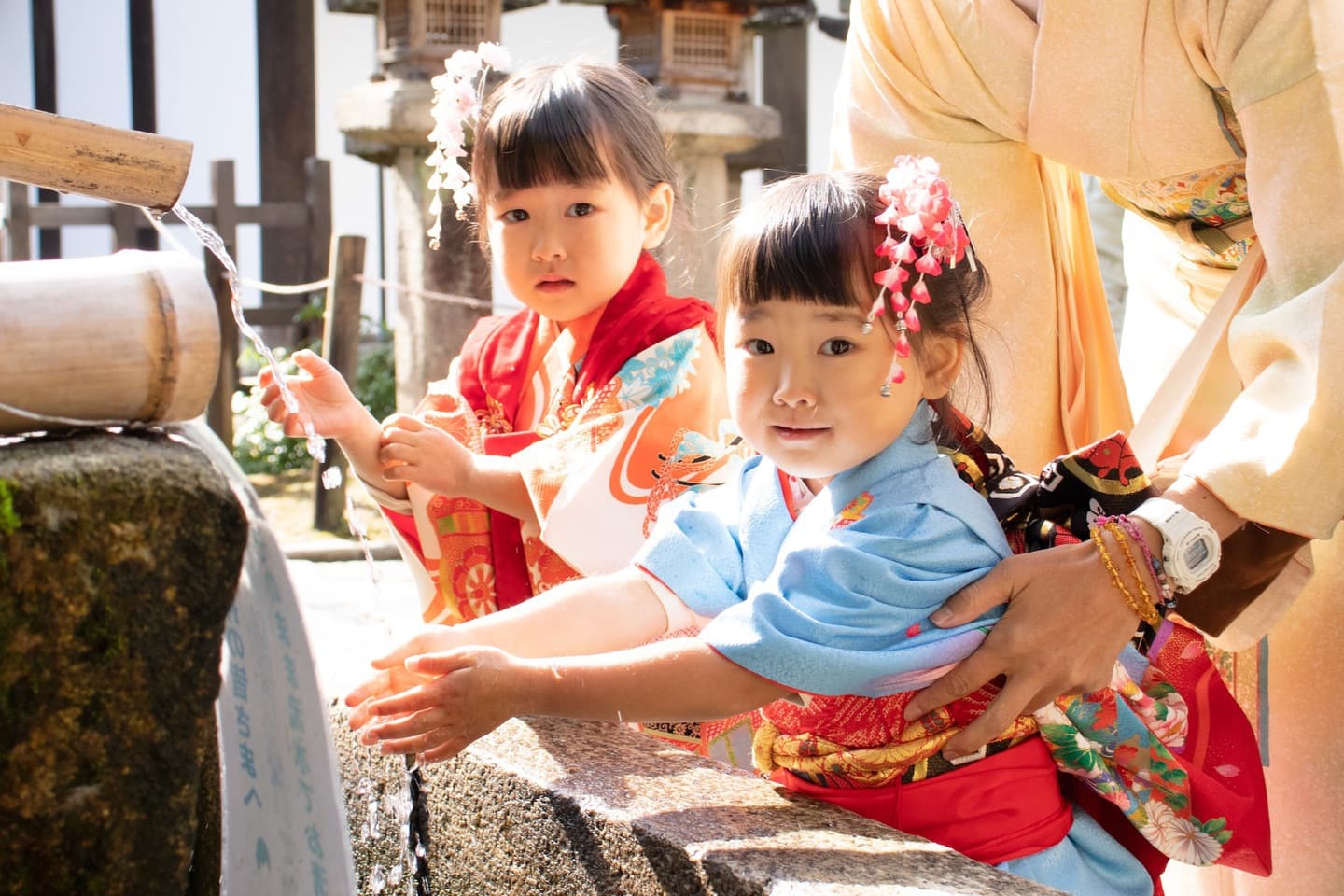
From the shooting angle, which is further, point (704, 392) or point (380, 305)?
point (380, 305)

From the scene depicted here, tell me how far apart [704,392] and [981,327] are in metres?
0.52

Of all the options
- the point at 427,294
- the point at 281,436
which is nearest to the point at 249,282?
the point at 427,294

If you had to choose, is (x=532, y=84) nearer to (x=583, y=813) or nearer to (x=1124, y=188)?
(x=1124, y=188)

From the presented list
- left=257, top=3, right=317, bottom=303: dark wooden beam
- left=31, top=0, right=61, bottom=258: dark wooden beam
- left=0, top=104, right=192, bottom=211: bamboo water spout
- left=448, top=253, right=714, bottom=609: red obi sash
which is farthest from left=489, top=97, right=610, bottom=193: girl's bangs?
left=31, top=0, right=61, bottom=258: dark wooden beam

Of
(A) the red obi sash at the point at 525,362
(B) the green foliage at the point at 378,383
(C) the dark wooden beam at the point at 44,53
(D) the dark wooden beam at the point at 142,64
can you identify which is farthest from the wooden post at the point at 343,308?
(A) the red obi sash at the point at 525,362

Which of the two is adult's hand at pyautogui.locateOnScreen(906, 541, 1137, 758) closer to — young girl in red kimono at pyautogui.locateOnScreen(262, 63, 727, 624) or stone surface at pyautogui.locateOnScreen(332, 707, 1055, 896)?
stone surface at pyautogui.locateOnScreen(332, 707, 1055, 896)

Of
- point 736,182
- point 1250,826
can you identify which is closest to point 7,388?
point 1250,826

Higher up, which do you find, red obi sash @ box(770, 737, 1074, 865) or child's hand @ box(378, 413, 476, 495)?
child's hand @ box(378, 413, 476, 495)

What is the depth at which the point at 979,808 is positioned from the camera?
1918 mm

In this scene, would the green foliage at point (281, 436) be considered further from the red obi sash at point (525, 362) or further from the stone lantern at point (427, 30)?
the red obi sash at point (525, 362)

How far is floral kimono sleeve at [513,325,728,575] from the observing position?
2.54 m

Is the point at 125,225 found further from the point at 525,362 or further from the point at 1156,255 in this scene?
the point at 1156,255

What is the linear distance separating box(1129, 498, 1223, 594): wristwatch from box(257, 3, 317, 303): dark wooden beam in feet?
26.9

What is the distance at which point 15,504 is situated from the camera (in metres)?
1.30
